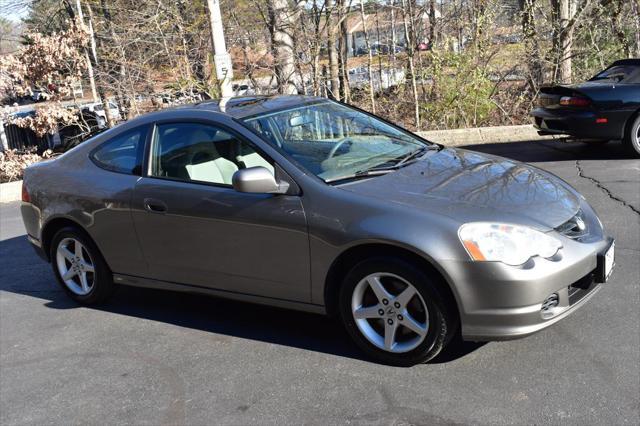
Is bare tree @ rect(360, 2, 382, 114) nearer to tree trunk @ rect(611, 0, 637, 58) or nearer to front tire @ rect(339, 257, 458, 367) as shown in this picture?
tree trunk @ rect(611, 0, 637, 58)

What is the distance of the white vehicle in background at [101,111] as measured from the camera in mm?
14430

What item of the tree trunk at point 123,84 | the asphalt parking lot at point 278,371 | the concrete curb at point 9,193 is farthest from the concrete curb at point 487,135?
the concrete curb at point 9,193

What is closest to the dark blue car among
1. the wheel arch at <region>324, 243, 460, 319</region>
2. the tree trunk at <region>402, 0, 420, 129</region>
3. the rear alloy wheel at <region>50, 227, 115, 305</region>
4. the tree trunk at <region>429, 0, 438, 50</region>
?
the tree trunk at <region>402, 0, 420, 129</region>

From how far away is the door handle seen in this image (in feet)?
15.1

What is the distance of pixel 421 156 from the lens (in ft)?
15.4

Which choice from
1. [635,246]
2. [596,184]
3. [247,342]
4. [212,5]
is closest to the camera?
[247,342]

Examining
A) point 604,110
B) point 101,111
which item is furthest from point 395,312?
point 101,111

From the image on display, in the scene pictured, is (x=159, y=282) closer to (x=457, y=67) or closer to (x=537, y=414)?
(x=537, y=414)

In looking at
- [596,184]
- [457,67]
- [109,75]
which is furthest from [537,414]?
[109,75]

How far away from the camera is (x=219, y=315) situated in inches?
197

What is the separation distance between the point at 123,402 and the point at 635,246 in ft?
14.1

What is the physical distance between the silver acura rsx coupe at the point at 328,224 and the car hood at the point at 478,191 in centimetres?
1

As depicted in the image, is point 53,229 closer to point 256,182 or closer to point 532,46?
point 256,182

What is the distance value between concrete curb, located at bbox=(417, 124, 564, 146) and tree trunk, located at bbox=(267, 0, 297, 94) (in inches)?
121
